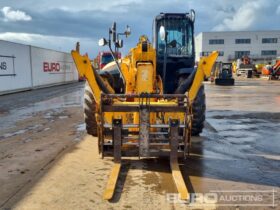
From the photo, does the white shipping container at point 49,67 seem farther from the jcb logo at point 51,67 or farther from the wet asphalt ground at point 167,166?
the wet asphalt ground at point 167,166

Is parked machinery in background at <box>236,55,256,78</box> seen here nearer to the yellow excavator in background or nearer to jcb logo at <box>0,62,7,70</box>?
jcb logo at <box>0,62,7,70</box>

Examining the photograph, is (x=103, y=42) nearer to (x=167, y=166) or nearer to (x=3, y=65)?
(x=167, y=166)

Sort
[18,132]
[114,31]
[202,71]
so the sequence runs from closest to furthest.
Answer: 1. [202,71]
2. [114,31]
3. [18,132]

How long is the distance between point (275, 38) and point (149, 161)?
85.8 m

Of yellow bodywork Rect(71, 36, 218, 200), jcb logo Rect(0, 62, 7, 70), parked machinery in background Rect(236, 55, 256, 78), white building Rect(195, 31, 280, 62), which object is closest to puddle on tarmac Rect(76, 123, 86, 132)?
yellow bodywork Rect(71, 36, 218, 200)

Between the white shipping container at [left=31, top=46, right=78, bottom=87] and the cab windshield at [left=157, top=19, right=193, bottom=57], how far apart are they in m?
17.6

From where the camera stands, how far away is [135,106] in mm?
5512

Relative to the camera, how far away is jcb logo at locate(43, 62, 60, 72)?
25969mm

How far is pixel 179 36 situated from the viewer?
7.95 meters

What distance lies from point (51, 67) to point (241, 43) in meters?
65.9

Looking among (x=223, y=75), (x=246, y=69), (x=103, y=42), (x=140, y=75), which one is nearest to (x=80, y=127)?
(x=140, y=75)

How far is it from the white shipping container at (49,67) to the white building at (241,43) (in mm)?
55562

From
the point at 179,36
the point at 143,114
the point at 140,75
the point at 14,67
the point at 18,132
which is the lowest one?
the point at 18,132

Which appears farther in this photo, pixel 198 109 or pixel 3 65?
pixel 3 65
